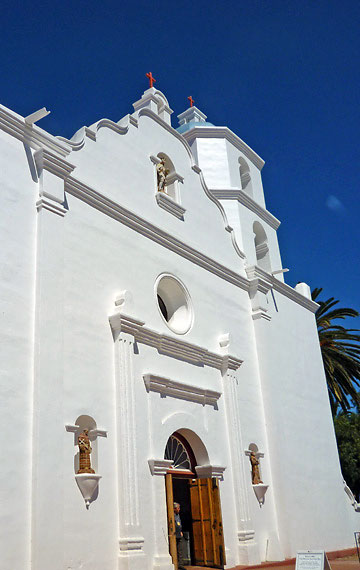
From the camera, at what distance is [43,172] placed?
11.4 metres

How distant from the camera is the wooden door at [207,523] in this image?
41.5 feet

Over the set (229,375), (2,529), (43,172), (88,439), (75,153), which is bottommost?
(2,529)

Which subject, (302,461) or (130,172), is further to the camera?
(302,461)

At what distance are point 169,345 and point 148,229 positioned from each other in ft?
8.66

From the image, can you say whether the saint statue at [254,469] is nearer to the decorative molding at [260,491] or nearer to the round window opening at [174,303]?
the decorative molding at [260,491]

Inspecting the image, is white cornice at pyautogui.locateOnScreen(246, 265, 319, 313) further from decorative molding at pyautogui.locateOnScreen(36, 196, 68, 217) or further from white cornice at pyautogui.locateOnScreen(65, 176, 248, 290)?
decorative molding at pyautogui.locateOnScreen(36, 196, 68, 217)

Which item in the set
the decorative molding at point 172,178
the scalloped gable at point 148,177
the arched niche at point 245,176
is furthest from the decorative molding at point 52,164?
the arched niche at point 245,176

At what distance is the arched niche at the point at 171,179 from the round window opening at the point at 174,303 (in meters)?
2.47

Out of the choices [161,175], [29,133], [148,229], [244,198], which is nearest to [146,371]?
[148,229]

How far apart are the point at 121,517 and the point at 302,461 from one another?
23.9 ft

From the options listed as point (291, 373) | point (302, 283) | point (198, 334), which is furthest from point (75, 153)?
point (302, 283)

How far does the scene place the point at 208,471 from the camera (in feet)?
43.3

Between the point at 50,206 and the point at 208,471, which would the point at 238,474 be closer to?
the point at 208,471

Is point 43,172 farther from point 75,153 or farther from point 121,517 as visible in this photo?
point 121,517
